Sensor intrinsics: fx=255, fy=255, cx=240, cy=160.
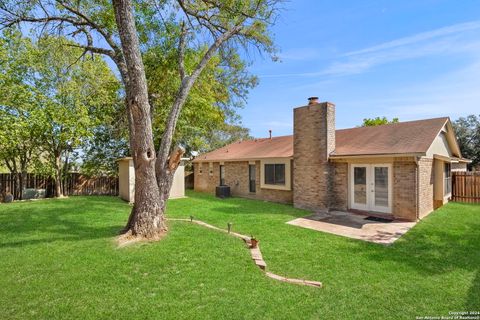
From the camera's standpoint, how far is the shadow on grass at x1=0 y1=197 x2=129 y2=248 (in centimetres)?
663

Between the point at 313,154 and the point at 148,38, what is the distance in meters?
8.89

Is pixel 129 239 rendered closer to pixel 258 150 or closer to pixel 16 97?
pixel 258 150

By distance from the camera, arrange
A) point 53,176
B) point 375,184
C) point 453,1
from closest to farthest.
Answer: point 453,1
point 375,184
point 53,176

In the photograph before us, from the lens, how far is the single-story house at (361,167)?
369 inches

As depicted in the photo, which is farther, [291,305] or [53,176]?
[53,176]

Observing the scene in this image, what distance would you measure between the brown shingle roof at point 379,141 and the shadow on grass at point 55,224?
8355 mm

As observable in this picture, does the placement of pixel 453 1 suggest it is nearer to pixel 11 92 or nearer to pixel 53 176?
pixel 11 92

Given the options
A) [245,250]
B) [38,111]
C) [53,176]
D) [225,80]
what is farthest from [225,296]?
[225,80]

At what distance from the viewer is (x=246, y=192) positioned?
15508 millimetres

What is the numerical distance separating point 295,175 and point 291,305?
28.5ft

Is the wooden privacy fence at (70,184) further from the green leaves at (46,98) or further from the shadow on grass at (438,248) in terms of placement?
the shadow on grass at (438,248)

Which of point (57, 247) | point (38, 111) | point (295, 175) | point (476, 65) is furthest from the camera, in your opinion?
point (38, 111)

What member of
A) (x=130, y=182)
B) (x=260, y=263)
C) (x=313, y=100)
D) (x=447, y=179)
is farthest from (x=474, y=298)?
(x=130, y=182)

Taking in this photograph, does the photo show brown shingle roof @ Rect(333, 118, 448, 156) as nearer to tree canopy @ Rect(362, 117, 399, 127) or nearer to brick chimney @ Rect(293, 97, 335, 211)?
brick chimney @ Rect(293, 97, 335, 211)
